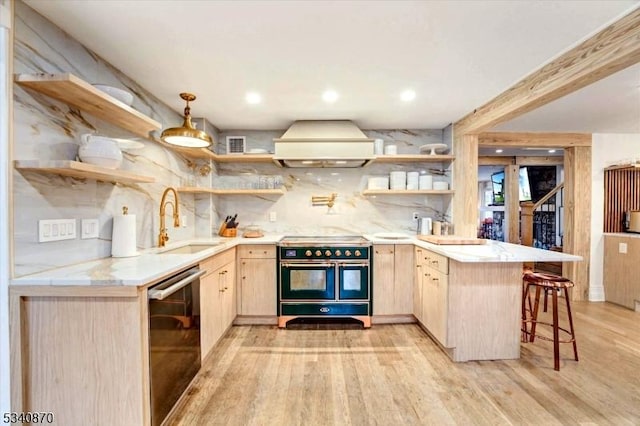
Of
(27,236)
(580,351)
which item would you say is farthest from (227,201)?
(580,351)

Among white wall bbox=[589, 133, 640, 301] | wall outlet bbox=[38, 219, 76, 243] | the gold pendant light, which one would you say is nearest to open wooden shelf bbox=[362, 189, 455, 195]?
the gold pendant light

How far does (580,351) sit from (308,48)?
11.1ft

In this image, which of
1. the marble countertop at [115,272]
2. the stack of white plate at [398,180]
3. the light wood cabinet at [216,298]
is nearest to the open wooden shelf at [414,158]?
the stack of white plate at [398,180]

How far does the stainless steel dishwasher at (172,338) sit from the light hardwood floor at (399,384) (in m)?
0.21

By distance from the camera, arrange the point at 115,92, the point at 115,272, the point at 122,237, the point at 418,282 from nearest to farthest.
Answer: the point at 115,272 < the point at 115,92 < the point at 122,237 < the point at 418,282

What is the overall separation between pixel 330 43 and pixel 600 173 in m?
4.49

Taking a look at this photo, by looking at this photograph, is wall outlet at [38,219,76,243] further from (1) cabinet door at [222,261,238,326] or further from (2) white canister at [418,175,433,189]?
(2) white canister at [418,175,433,189]

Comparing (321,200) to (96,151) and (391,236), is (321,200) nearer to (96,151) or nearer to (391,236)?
(391,236)

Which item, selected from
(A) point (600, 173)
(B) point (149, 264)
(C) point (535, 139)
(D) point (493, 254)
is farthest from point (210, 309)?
(A) point (600, 173)

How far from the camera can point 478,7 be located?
1.54 metres

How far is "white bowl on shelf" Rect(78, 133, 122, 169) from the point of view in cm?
169

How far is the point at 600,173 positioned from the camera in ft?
13.5

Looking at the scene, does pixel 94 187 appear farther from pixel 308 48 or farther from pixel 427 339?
pixel 427 339

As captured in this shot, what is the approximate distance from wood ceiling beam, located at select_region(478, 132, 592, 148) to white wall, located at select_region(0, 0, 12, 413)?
14.8 ft
